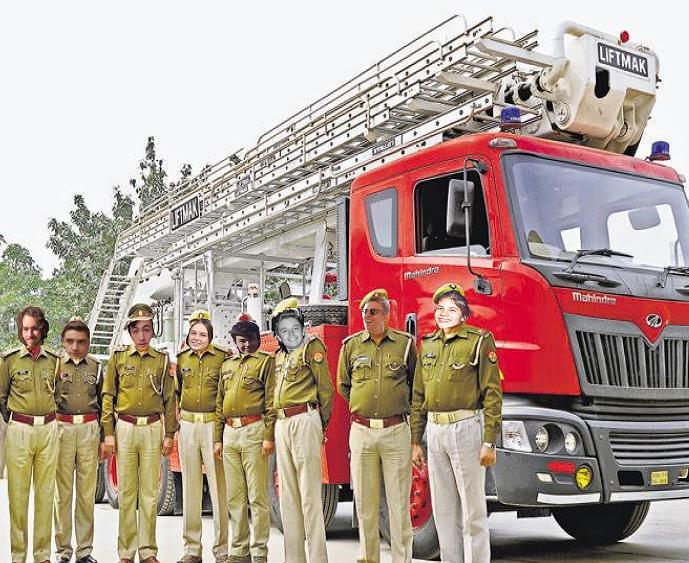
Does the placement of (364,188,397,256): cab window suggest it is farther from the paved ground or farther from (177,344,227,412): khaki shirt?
the paved ground

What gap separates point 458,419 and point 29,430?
2.80 metres

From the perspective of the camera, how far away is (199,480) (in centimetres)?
668

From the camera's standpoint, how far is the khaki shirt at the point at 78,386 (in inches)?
256

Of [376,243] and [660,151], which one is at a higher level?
[660,151]

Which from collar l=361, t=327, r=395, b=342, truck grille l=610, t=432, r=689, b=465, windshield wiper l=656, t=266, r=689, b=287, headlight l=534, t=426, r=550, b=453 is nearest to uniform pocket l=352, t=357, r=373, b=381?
collar l=361, t=327, r=395, b=342

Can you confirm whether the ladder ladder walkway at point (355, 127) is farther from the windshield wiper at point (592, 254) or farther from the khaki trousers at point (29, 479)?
the khaki trousers at point (29, 479)

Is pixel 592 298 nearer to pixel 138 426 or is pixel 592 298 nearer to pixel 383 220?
pixel 383 220

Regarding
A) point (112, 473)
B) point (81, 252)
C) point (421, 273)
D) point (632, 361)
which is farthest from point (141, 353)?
point (81, 252)

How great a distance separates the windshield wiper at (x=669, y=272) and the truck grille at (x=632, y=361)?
369 mm

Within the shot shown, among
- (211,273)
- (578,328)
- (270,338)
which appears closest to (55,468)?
(270,338)

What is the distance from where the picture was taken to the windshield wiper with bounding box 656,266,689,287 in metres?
6.13

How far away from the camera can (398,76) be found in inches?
286

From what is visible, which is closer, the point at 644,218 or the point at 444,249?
the point at 444,249

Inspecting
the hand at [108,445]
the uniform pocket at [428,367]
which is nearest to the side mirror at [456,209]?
the uniform pocket at [428,367]
